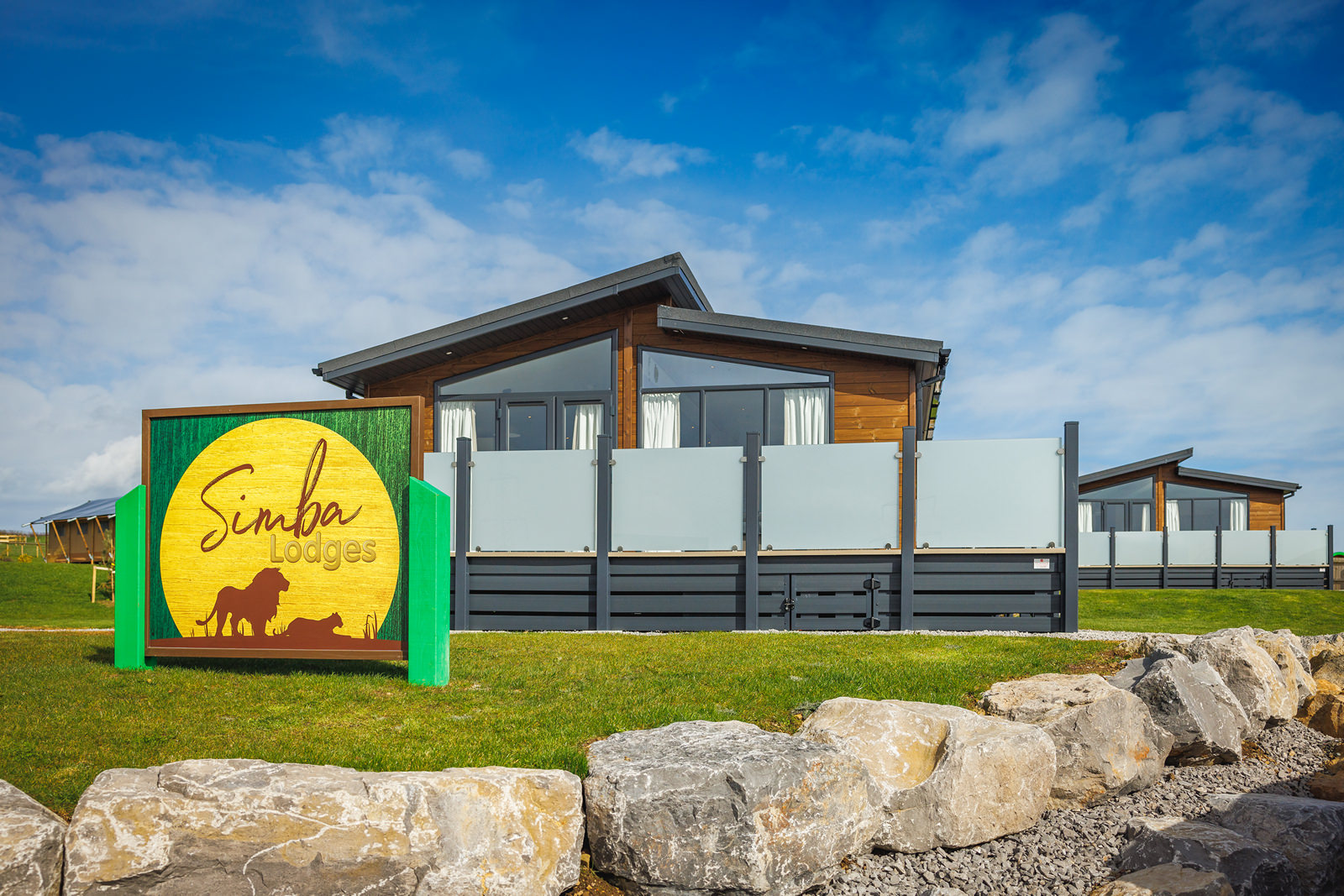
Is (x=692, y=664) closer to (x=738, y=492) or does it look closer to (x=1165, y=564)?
(x=738, y=492)

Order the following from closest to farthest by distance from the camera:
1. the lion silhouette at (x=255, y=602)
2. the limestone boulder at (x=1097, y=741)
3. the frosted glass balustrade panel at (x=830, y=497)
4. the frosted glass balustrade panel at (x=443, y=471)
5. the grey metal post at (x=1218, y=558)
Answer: the limestone boulder at (x=1097, y=741) < the lion silhouette at (x=255, y=602) < the frosted glass balustrade panel at (x=830, y=497) < the frosted glass balustrade panel at (x=443, y=471) < the grey metal post at (x=1218, y=558)

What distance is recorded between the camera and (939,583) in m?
9.34

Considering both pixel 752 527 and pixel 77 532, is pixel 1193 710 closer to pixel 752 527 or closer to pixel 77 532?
pixel 752 527

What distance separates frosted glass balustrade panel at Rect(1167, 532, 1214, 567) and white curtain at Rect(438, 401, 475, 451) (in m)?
18.7

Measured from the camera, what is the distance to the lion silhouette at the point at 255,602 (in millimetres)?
6145

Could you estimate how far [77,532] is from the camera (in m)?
29.0

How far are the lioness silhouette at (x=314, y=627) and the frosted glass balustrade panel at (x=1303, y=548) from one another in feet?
79.7

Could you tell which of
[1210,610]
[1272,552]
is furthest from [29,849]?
[1272,552]

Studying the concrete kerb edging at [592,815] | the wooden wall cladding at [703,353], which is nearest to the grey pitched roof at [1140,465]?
the wooden wall cladding at [703,353]

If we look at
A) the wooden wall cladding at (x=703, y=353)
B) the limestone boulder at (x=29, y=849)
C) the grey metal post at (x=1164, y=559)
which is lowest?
the grey metal post at (x=1164, y=559)

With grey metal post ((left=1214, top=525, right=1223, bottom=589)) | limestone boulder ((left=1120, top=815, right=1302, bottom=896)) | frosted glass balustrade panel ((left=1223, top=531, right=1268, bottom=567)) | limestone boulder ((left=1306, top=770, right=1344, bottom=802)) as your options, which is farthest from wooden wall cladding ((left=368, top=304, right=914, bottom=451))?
frosted glass balustrade panel ((left=1223, top=531, right=1268, bottom=567))

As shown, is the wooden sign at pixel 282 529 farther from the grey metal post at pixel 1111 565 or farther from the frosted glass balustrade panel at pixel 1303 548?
the frosted glass balustrade panel at pixel 1303 548

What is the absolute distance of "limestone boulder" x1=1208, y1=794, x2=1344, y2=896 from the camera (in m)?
3.60

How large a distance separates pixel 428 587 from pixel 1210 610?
1625 centimetres
